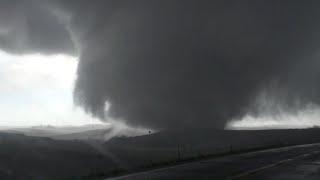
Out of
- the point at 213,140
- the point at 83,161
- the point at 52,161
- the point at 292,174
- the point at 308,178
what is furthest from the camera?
the point at 213,140

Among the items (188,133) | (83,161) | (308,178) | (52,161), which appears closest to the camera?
(308,178)

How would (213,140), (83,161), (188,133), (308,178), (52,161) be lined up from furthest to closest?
(188,133), (213,140), (52,161), (83,161), (308,178)

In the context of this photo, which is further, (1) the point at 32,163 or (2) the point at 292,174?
(1) the point at 32,163

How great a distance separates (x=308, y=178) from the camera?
2261 centimetres

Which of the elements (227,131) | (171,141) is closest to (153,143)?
(171,141)

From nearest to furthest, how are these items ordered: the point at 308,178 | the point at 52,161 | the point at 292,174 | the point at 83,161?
the point at 308,178, the point at 292,174, the point at 83,161, the point at 52,161

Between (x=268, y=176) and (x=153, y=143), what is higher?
(x=153, y=143)

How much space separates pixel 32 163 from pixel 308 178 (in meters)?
74.9

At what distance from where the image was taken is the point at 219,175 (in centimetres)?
2341

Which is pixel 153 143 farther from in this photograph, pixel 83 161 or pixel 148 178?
pixel 148 178

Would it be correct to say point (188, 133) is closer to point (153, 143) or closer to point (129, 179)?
point (153, 143)

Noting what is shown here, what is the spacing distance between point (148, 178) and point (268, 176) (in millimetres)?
5455

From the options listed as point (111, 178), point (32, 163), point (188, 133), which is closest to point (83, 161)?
point (32, 163)

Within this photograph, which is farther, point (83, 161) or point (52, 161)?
point (52, 161)
